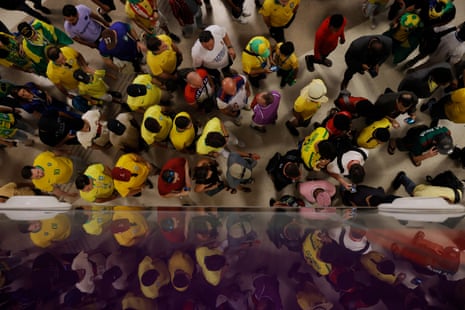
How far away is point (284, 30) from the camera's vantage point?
3730 millimetres

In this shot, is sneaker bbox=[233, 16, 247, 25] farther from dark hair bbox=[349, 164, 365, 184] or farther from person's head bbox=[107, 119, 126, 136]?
dark hair bbox=[349, 164, 365, 184]

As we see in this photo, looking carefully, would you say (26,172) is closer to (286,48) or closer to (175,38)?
(175,38)

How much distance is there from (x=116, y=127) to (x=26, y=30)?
1280 mm

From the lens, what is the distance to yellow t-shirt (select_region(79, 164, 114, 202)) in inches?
125

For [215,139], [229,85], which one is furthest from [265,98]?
[215,139]

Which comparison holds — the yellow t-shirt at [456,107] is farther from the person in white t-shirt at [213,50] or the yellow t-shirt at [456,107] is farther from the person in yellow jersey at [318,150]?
the person in white t-shirt at [213,50]

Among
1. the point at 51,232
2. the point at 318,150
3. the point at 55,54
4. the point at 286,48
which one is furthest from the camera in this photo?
the point at 55,54

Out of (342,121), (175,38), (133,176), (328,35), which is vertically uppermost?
(175,38)

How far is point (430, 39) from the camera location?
10.1 feet

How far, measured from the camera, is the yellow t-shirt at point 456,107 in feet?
8.96

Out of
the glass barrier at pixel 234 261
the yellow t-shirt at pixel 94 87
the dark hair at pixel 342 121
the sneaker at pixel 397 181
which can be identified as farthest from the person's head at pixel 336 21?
the yellow t-shirt at pixel 94 87

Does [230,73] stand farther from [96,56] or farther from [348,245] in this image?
[348,245]

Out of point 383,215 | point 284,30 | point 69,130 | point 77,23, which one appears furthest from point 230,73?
point 383,215

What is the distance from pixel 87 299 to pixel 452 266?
6.06 feet
